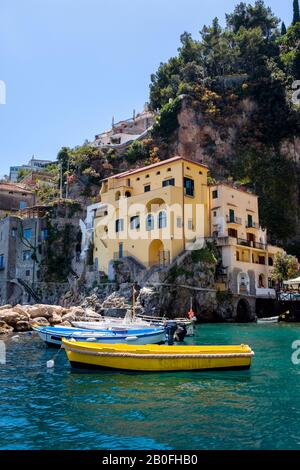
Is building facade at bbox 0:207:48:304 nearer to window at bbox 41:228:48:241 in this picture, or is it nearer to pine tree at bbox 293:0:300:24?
window at bbox 41:228:48:241

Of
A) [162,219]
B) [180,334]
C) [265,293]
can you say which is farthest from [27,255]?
[180,334]

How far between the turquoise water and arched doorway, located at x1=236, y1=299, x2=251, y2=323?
28743 mm

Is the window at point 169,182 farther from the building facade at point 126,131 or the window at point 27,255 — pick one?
the building facade at point 126,131

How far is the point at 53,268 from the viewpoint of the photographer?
A: 5859 centimetres

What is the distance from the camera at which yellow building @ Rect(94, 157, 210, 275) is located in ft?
156

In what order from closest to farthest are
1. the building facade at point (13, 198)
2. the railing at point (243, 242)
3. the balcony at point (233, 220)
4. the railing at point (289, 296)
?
the railing at point (289, 296)
the railing at point (243, 242)
the balcony at point (233, 220)
the building facade at point (13, 198)

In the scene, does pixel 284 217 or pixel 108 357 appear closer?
pixel 108 357

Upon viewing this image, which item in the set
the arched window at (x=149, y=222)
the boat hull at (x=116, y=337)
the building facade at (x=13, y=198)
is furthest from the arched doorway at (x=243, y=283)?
the building facade at (x=13, y=198)

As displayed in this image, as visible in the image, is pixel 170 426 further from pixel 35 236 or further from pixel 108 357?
pixel 35 236

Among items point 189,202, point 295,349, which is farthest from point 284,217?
point 295,349

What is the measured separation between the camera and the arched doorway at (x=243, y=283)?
160 ft

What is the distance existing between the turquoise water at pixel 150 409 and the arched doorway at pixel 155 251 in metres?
28.7

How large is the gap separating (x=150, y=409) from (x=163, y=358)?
5363 millimetres

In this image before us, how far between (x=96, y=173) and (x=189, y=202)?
89.8ft
